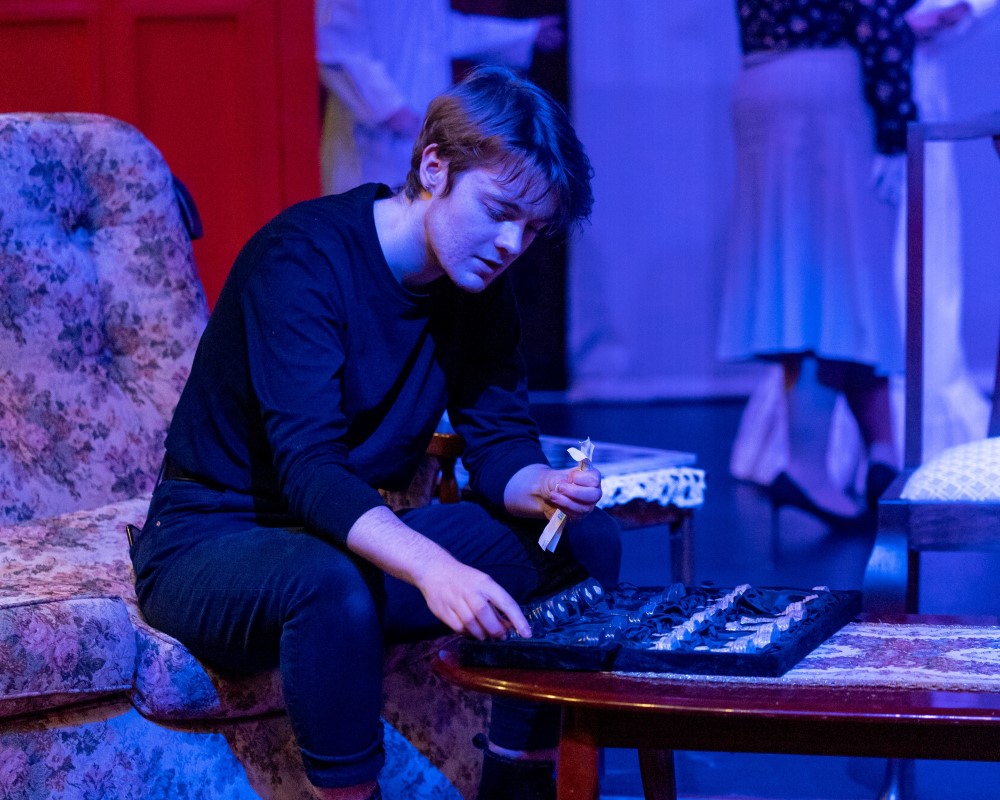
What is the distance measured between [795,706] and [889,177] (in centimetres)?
341

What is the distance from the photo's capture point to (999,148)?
214 centimetres

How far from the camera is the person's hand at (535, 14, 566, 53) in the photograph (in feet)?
15.9

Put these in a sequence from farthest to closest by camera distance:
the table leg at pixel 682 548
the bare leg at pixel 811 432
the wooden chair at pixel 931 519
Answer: the bare leg at pixel 811 432
the table leg at pixel 682 548
the wooden chair at pixel 931 519

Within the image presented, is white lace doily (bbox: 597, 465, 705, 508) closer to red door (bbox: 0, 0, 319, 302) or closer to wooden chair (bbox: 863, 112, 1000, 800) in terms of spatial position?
wooden chair (bbox: 863, 112, 1000, 800)

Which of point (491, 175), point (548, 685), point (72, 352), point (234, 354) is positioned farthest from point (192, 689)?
point (72, 352)

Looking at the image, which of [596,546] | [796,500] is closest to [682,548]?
[596,546]

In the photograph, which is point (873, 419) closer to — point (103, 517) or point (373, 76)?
point (373, 76)

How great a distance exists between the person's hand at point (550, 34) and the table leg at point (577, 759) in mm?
4068

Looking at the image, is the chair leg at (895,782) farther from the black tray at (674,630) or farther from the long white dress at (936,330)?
the long white dress at (936,330)

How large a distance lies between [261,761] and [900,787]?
2.90ft

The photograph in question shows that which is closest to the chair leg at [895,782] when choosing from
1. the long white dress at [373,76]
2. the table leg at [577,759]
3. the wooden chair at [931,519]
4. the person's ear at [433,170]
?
the wooden chair at [931,519]

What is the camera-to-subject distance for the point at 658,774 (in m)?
1.46

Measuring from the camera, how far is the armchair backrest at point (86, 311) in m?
1.99

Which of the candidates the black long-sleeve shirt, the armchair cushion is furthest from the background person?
the black long-sleeve shirt
